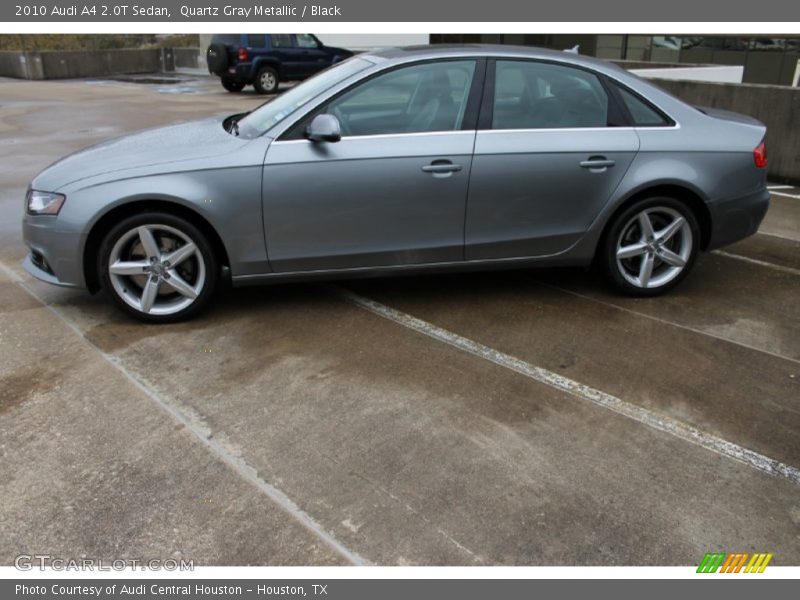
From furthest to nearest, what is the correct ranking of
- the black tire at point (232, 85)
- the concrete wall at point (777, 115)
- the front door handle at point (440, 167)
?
the black tire at point (232, 85) < the concrete wall at point (777, 115) < the front door handle at point (440, 167)

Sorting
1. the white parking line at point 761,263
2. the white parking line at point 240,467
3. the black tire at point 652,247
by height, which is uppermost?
the black tire at point 652,247

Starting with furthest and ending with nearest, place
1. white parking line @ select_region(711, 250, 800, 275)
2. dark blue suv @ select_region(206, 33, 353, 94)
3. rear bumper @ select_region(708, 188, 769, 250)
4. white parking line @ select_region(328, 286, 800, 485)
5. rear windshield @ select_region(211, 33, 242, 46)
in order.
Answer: rear windshield @ select_region(211, 33, 242, 46) → dark blue suv @ select_region(206, 33, 353, 94) → white parking line @ select_region(711, 250, 800, 275) → rear bumper @ select_region(708, 188, 769, 250) → white parking line @ select_region(328, 286, 800, 485)

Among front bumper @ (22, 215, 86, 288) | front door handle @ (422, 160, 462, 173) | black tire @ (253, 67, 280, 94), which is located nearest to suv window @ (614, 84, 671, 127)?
front door handle @ (422, 160, 462, 173)

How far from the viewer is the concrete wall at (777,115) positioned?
8.27 m

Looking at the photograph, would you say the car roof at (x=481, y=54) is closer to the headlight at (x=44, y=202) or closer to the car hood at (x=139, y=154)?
the car hood at (x=139, y=154)

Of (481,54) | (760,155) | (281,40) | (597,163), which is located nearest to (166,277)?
(481,54)

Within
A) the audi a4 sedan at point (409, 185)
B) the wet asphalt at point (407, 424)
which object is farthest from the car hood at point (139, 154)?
the wet asphalt at point (407, 424)

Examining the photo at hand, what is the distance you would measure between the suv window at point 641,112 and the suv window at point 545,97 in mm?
142

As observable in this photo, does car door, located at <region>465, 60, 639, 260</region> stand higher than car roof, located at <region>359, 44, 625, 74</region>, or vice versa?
car roof, located at <region>359, 44, 625, 74</region>

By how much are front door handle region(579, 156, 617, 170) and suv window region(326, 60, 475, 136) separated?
850mm

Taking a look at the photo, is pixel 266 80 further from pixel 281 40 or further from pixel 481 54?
pixel 481 54

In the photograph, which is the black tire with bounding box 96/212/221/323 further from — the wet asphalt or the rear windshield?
the rear windshield

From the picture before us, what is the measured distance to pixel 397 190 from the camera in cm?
438

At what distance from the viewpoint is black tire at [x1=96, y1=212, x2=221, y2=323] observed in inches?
168
